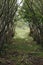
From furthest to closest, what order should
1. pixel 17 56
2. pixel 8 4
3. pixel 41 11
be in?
pixel 41 11, pixel 17 56, pixel 8 4

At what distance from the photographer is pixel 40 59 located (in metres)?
12.9

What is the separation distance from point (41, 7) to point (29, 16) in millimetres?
1112

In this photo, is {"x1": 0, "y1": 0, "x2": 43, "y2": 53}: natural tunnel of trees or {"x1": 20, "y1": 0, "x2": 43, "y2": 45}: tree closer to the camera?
{"x1": 0, "y1": 0, "x2": 43, "y2": 53}: natural tunnel of trees

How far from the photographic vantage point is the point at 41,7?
590 inches

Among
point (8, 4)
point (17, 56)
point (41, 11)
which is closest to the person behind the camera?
point (8, 4)

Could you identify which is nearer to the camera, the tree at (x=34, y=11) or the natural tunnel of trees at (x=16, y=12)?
the natural tunnel of trees at (x=16, y=12)

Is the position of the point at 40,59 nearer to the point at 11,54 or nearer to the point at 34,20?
the point at 11,54

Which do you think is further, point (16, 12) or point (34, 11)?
point (16, 12)

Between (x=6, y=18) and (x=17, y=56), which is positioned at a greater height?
(x=6, y=18)

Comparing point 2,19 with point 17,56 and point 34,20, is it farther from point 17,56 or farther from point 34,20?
point 34,20

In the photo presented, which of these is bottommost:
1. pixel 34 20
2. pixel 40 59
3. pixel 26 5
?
pixel 40 59

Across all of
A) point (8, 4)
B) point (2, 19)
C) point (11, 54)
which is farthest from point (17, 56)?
point (8, 4)

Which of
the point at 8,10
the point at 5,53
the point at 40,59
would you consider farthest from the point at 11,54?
the point at 8,10

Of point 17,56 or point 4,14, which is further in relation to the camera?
point 17,56
